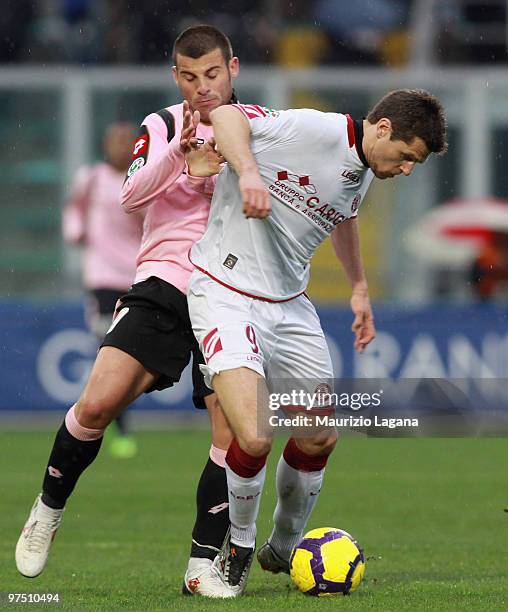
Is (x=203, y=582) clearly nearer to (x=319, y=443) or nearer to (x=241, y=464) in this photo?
(x=241, y=464)

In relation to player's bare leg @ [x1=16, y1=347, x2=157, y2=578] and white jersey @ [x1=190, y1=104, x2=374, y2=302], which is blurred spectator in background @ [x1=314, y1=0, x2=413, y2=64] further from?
player's bare leg @ [x1=16, y1=347, x2=157, y2=578]

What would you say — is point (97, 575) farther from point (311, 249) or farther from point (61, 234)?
point (61, 234)

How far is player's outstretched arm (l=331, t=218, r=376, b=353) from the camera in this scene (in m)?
6.33

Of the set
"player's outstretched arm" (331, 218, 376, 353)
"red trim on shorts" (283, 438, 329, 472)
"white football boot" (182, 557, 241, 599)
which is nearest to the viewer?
"white football boot" (182, 557, 241, 599)

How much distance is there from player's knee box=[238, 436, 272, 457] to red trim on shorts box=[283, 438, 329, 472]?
509 mm

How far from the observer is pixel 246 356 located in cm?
557

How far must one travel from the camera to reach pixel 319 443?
600cm

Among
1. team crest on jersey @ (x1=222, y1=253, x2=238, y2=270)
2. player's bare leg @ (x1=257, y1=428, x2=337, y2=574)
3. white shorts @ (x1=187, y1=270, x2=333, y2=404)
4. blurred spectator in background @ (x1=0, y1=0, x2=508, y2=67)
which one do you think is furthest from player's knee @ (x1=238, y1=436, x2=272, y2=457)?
blurred spectator in background @ (x1=0, y1=0, x2=508, y2=67)

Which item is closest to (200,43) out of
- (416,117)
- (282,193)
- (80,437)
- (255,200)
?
(282,193)

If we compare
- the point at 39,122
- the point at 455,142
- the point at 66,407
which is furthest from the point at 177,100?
the point at 66,407

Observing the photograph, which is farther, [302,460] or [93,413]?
[302,460]

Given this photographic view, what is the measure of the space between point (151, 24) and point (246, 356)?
494 inches

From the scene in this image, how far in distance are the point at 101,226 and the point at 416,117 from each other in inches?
250

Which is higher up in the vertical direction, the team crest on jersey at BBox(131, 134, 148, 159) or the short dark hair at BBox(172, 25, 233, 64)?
the short dark hair at BBox(172, 25, 233, 64)
